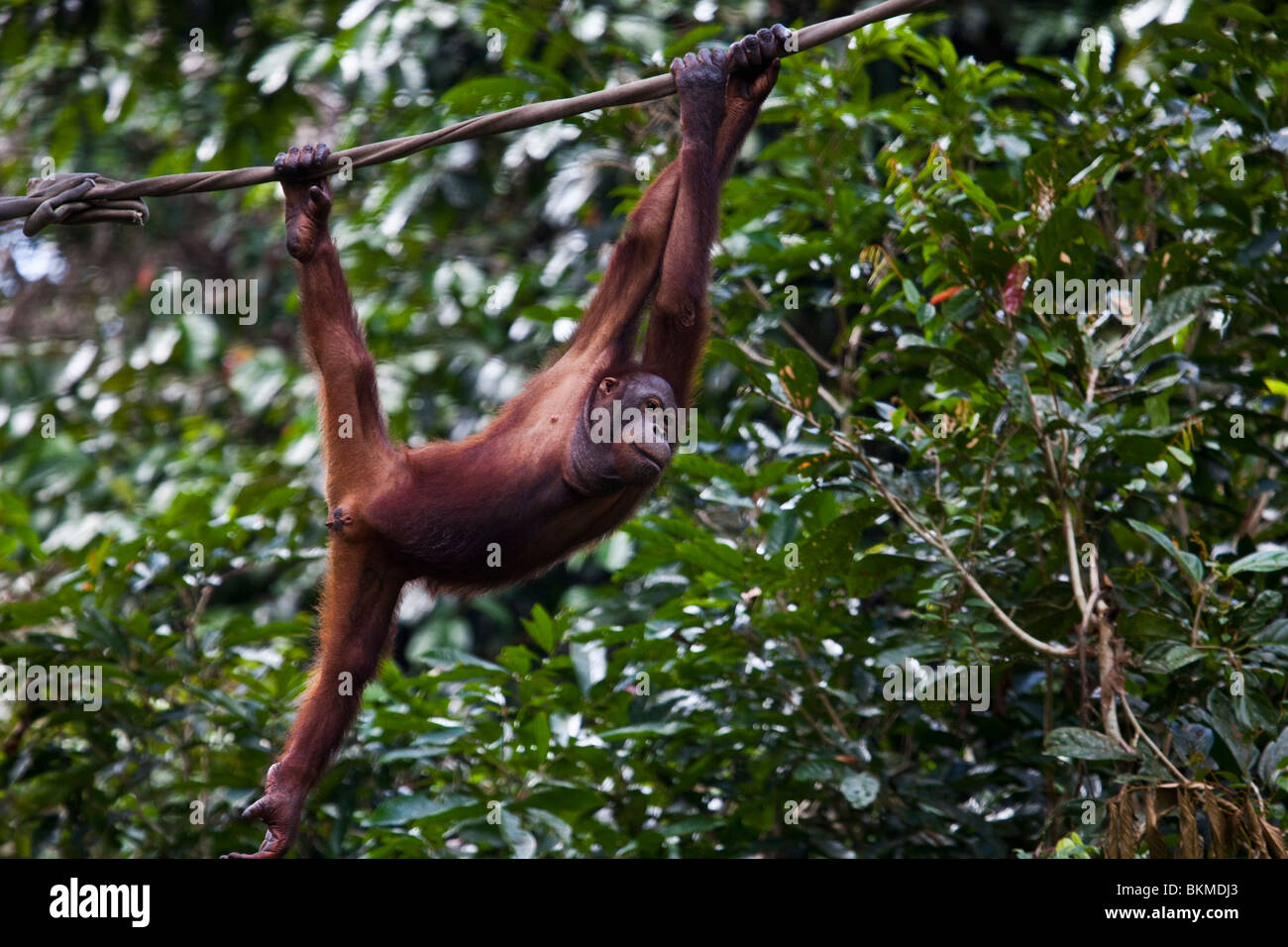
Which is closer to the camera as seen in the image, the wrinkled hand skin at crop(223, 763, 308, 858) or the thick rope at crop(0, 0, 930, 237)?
the thick rope at crop(0, 0, 930, 237)

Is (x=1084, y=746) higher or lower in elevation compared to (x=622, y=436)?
lower

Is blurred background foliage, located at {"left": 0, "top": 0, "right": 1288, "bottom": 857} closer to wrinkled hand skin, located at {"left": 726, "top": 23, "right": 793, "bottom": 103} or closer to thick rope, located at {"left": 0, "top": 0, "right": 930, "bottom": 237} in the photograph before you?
wrinkled hand skin, located at {"left": 726, "top": 23, "right": 793, "bottom": 103}

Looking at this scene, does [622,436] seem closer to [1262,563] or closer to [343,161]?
[343,161]

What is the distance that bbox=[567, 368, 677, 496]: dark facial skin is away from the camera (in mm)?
3996

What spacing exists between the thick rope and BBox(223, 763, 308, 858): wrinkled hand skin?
1.77 metres

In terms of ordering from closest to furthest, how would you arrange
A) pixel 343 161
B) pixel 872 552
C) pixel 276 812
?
pixel 343 161 → pixel 276 812 → pixel 872 552

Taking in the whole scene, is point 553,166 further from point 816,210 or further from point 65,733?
point 65,733

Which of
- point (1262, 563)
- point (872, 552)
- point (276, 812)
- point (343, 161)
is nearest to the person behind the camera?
point (343, 161)

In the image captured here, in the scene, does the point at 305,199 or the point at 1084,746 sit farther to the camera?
the point at 305,199

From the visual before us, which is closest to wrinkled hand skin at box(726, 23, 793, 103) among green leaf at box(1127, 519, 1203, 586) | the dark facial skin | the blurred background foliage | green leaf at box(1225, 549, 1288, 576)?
the blurred background foliage

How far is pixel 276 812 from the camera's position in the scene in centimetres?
401

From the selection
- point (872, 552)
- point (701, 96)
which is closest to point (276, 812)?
point (872, 552)

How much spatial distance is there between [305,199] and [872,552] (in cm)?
220

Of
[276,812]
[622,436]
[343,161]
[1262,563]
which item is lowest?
[276,812]
